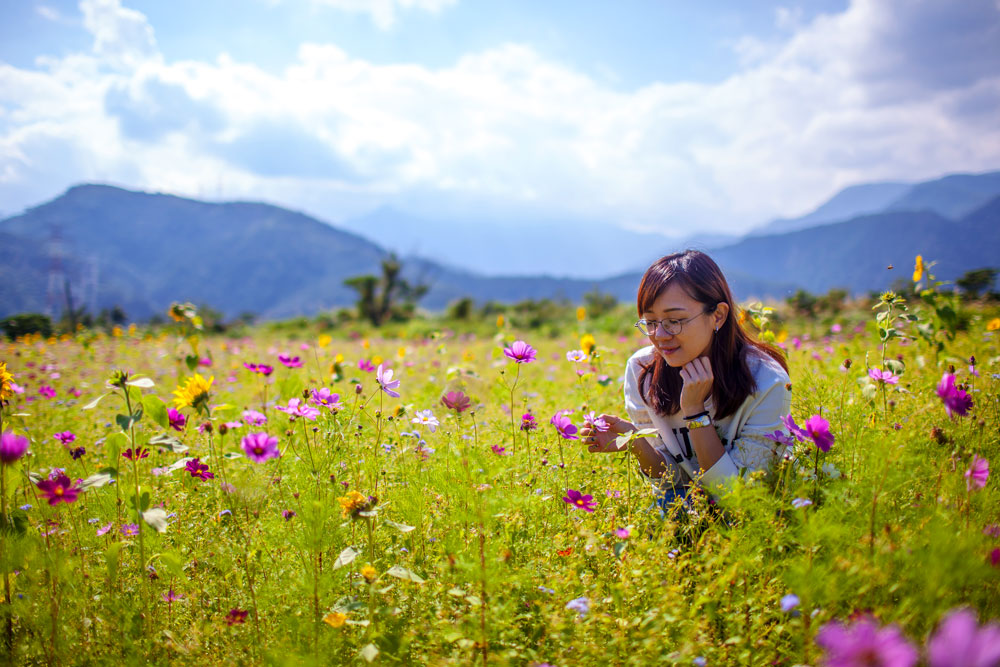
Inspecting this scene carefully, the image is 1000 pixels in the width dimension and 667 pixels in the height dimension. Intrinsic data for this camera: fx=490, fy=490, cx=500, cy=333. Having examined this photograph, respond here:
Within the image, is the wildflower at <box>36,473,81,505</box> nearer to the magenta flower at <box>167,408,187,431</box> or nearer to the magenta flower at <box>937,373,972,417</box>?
the magenta flower at <box>167,408,187,431</box>

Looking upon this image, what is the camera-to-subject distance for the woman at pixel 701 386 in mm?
1563

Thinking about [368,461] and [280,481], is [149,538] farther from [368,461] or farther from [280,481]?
[368,461]

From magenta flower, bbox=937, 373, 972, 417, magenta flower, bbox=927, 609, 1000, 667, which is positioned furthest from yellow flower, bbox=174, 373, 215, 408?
magenta flower, bbox=937, 373, 972, 417

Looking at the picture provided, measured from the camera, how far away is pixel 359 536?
1.56m

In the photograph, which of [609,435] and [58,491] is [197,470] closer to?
[58,491]

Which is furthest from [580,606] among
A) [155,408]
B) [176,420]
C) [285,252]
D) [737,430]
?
[285,252]

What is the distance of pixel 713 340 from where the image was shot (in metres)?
1.77

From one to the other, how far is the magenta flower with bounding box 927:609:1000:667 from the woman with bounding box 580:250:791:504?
109cm

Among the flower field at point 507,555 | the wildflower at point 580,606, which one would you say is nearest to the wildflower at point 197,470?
the flower field at point 507,555

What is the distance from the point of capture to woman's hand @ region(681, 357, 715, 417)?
1.51m

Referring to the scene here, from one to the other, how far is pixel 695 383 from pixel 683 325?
0.78 feet

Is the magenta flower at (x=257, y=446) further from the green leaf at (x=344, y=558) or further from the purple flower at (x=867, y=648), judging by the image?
the purple flower at (x=867, y=648)

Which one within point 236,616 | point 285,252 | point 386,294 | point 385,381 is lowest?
point 236,616

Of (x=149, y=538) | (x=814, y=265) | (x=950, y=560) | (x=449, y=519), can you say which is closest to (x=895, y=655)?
(x=950, y=560)
